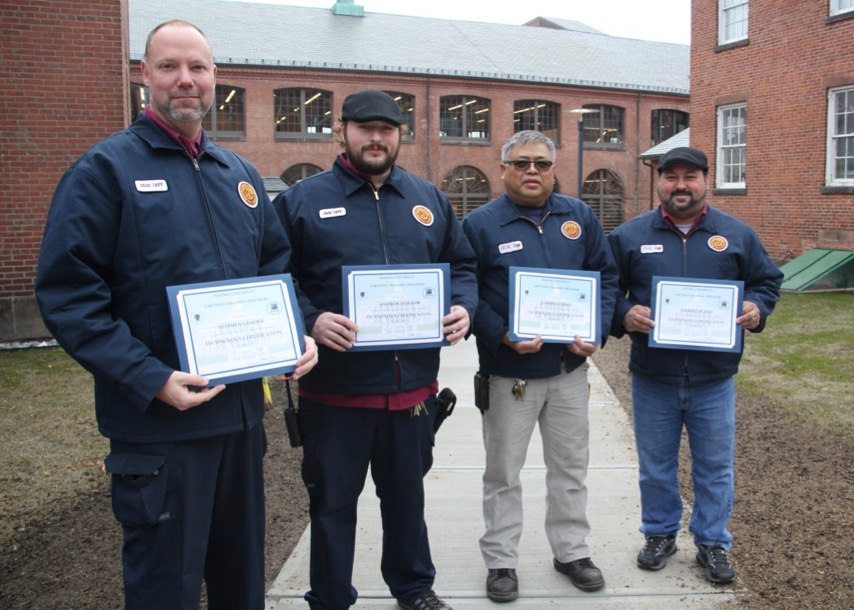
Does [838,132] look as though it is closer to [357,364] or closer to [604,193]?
[357,364]

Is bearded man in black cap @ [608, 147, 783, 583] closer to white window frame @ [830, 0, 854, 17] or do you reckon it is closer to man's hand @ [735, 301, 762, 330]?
man's hand @ [735, 301, 762, 330]

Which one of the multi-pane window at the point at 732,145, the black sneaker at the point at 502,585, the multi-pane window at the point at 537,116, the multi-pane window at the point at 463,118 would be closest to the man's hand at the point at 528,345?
the black sneaker at the point at 502,585

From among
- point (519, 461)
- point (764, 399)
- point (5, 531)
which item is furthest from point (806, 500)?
→ point (5, 531)

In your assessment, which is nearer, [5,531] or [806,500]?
[5,531]

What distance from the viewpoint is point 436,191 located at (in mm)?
3646

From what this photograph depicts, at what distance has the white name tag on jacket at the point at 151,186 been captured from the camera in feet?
8.39

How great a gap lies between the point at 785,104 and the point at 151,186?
60.8ft

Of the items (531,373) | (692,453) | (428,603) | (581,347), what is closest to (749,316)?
(692,453)

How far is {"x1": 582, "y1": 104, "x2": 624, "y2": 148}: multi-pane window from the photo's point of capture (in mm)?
36906

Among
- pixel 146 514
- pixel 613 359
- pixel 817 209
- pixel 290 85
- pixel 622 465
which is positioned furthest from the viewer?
pixel 290 85

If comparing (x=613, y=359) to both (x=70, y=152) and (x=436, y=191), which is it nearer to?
(x=436, y=191)

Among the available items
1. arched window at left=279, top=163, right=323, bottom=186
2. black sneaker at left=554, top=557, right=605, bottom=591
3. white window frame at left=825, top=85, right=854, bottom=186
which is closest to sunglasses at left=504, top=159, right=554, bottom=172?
black sneaker at left=554, top=557, right=605, bottom=591

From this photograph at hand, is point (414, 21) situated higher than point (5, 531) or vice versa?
point (414, 21)

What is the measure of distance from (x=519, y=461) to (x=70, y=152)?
8900mm
